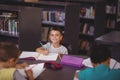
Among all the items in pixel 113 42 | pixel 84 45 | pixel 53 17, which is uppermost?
pixel 53 17

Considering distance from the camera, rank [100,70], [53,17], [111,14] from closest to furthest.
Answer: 1. [100,70]
2. [53,17]
3. [111,14]

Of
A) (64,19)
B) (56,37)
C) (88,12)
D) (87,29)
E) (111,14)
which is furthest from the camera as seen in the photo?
(111,14)

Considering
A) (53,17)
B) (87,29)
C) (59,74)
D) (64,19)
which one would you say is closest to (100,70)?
(59,74)

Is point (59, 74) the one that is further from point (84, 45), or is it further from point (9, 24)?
point (84, 45)

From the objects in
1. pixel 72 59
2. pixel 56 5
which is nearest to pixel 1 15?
pixel 56 5

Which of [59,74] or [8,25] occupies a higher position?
[8,25]

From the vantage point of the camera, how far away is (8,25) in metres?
4.91

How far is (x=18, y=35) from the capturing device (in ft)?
15.7

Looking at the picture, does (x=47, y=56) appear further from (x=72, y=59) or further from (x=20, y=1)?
(x=20, y=1)

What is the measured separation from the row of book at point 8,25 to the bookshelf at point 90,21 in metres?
1.44

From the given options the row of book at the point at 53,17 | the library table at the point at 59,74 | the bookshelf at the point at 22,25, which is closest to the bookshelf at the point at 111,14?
the row of book at the point at 53,17

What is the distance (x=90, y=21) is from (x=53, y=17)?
3.54ft

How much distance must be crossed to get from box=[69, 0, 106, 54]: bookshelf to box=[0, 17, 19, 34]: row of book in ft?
4.74

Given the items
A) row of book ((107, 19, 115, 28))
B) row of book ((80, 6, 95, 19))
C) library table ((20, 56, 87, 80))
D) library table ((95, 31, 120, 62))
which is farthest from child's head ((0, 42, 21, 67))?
row of book ((107, 19, 115, 28))
